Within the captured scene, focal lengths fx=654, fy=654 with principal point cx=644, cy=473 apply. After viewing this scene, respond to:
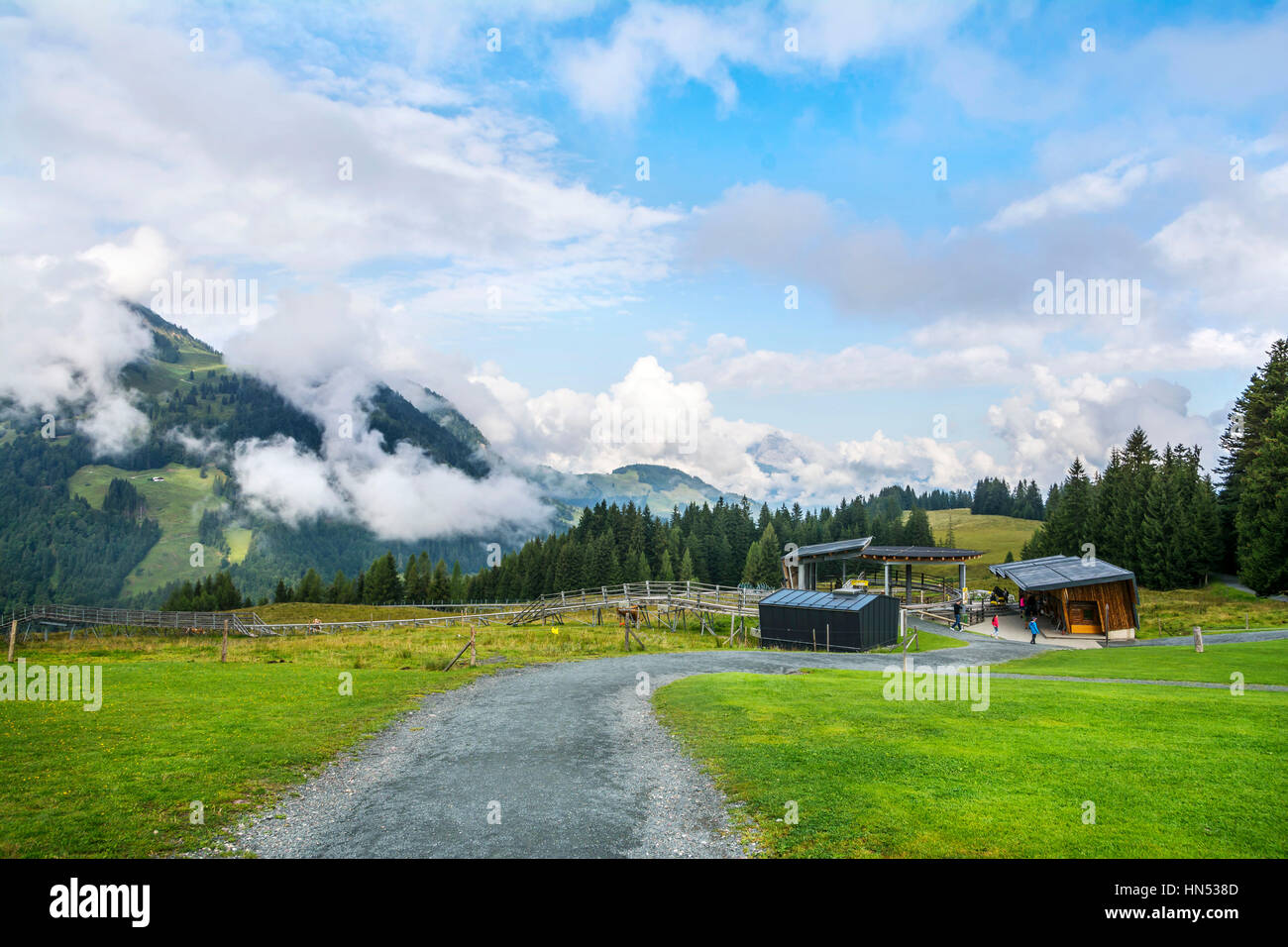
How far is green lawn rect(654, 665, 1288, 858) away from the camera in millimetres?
9500

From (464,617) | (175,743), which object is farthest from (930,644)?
(464,617)

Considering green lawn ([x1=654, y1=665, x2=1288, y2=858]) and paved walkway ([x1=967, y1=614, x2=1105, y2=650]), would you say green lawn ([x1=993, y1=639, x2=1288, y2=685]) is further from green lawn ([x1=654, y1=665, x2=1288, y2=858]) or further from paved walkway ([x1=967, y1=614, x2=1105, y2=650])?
paved walkway ([x1=967, y1=614, x2=1105, y2=650])

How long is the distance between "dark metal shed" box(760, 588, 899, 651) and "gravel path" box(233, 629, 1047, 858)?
77.3 ft

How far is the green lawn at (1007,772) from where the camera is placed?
9500mm

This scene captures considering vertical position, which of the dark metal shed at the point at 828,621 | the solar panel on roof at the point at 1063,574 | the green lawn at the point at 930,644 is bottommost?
the green lawn at the point at 930,644

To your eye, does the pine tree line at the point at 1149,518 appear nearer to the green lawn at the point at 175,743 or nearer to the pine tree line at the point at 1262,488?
the pine tree line at the point at 1262,488

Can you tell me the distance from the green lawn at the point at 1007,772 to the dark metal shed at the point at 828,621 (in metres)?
21.1

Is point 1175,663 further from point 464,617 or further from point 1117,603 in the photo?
point 464,617

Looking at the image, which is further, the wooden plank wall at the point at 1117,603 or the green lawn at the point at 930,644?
the wooden plank wall at the point at 1117,603

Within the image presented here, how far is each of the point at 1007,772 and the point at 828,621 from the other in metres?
31.0

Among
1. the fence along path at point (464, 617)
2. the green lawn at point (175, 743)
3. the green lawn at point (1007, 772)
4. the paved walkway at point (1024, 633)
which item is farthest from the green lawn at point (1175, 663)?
the green lawn at point (175, 743)

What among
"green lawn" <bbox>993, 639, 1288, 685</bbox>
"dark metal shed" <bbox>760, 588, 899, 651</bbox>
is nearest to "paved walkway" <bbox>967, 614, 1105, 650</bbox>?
"green lawn" <bbox>993, 639, 1288, 685</bbox>
